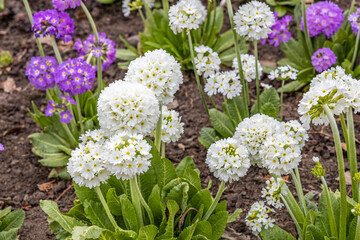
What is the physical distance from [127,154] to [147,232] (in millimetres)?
668

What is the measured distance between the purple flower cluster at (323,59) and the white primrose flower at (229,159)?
1.98m

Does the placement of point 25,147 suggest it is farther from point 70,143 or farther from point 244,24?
point 244,24

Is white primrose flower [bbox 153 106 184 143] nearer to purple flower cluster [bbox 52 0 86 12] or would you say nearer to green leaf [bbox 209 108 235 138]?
green leaf [bbox 209 108 235 138]

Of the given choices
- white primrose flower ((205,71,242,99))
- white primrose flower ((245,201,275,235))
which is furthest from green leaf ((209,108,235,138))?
white primrose flower ((245,201,275,235))

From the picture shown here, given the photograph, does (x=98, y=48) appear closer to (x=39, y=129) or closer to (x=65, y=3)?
(x=65, y=3)

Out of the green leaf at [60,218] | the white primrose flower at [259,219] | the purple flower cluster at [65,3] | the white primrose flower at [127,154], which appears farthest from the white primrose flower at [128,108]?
the purple flower cluster at [65,3]

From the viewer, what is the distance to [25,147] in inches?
181

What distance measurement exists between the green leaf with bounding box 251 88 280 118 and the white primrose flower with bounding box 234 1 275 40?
0.69 metres

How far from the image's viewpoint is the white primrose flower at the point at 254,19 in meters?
3.32

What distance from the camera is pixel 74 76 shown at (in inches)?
144

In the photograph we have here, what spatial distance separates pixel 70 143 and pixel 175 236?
1601 mm

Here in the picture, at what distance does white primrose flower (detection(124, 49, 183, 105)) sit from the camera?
2.69 m

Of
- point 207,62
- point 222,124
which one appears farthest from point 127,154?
point 222,124

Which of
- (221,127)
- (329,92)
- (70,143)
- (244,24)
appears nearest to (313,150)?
(221,127)
